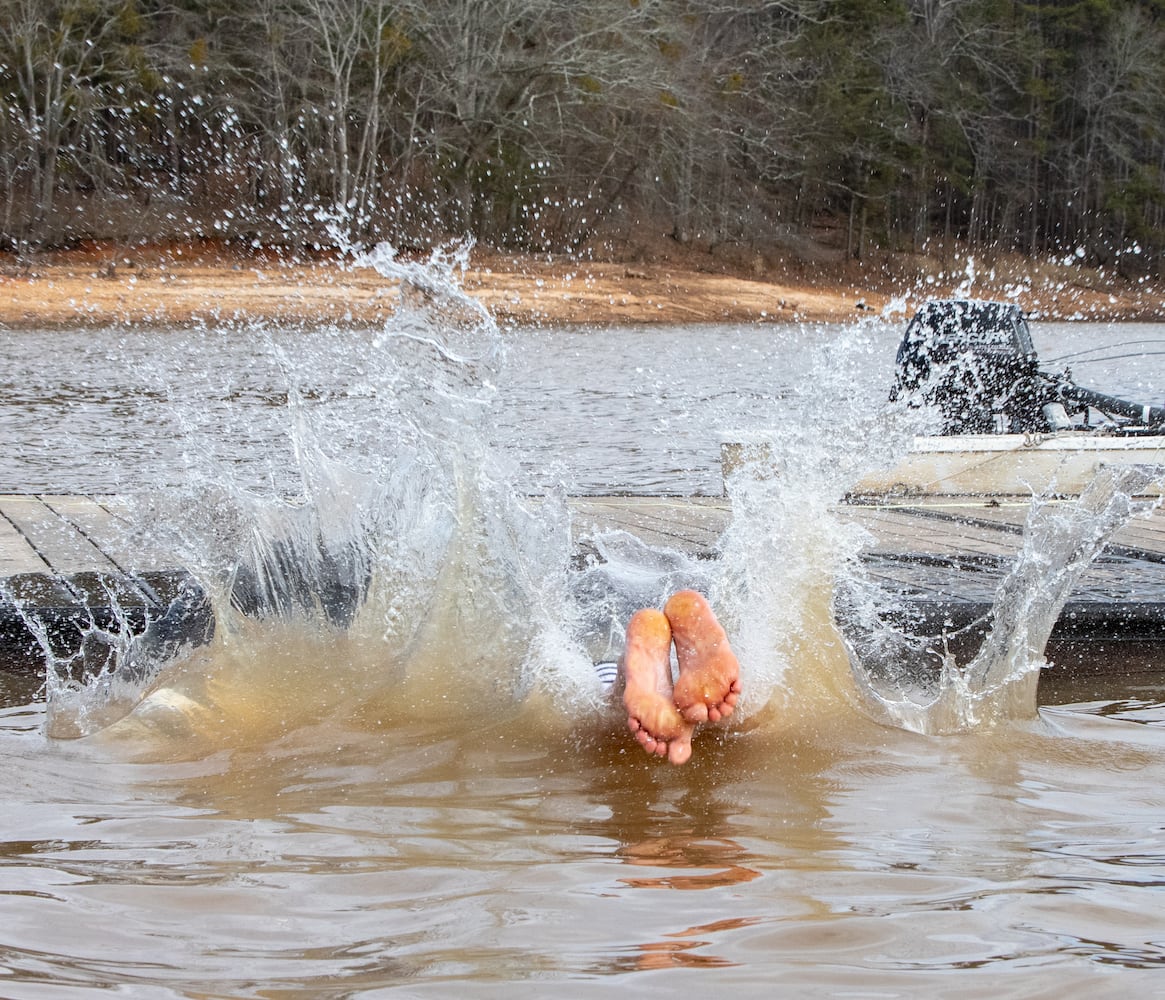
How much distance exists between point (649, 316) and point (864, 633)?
26.3 m

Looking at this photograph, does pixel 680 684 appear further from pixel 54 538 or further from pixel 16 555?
pixel 54 538

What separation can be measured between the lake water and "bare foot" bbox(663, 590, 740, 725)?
26 centimetres

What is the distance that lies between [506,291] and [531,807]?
26375 millimetres

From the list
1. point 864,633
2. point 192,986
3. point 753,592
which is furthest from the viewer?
point 864,633

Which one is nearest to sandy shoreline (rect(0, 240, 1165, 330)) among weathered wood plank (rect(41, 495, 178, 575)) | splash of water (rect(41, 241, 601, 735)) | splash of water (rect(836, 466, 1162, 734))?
weathered wood plank (rect(41, 495, 178, 575))

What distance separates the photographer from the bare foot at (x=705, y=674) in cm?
346

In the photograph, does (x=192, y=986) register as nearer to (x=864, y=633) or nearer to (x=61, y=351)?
(x=864, y=633)

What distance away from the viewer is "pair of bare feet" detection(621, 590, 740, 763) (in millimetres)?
3461

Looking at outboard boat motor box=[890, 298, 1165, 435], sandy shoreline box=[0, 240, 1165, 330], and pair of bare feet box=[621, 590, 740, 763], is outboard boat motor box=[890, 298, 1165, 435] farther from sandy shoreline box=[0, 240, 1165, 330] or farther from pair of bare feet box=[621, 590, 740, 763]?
sandy shoreline box=[0, 240, 1165, 330]

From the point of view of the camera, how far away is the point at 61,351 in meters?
19.6

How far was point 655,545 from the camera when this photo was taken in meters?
6.29

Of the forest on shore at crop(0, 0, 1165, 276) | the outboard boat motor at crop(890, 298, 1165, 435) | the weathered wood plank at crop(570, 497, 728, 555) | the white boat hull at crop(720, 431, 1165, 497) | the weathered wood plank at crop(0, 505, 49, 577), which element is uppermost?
the forest on shore at crop(0, 0, 1165, 276)

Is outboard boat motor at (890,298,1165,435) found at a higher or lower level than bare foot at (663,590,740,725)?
higher

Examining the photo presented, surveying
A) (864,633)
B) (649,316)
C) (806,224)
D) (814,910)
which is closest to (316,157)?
(649,316)
